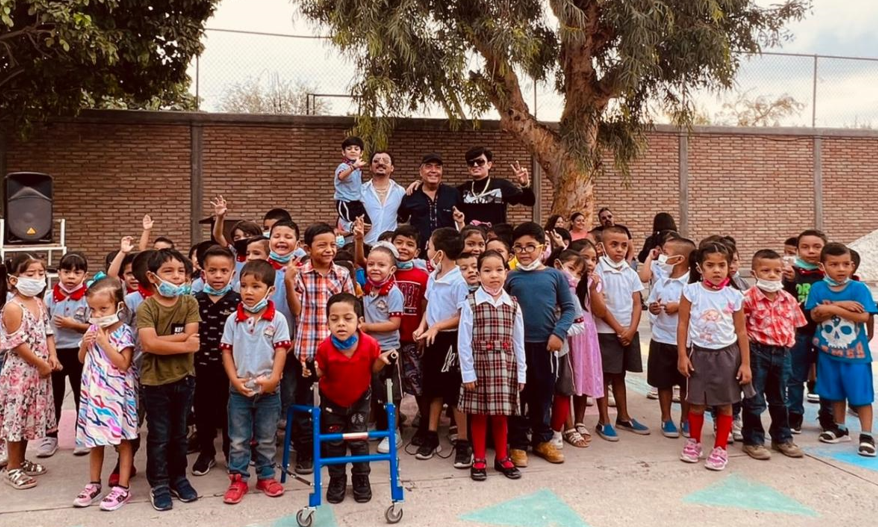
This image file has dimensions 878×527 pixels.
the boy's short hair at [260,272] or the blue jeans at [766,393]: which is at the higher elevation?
the boy's short hair at [260,272]

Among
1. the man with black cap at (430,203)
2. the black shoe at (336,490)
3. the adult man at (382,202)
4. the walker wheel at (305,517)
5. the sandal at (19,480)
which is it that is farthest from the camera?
the adult man at (382,202)

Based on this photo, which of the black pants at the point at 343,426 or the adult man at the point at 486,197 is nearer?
the black pants at the point at 343,426

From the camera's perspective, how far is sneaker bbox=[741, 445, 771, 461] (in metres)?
4.65

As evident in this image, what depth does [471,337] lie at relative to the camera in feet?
14.1

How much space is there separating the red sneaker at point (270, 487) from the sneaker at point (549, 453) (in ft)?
5.68

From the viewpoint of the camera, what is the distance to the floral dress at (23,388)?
419 centimetres

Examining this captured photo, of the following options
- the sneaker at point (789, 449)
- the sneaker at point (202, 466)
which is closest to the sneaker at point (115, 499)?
the sneaker at point (202, 466)

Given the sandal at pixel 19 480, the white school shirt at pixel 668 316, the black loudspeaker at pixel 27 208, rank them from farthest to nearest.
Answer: the black loudspeaker at pixel 27 208 → the white school shirt at pixel 668 316 → the sandal at pixel 19 480

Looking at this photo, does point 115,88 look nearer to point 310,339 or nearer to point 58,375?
point 58,375

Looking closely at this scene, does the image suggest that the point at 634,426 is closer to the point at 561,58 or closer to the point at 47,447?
the point at 47,447

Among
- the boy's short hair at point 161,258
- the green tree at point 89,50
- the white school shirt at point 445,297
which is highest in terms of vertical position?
the green tree at point 89,50

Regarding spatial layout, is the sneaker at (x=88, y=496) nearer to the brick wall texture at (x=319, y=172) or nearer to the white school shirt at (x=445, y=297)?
the white school shirt at (x=445, y=297)

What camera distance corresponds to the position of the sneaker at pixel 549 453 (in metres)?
4.56

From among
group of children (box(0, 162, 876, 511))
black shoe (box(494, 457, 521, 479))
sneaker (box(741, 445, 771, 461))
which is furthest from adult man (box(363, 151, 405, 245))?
sneaker (box(741, 445, 771, 461))
